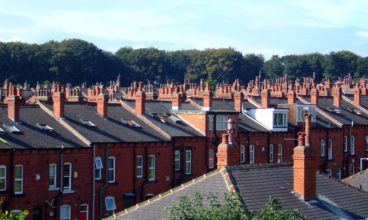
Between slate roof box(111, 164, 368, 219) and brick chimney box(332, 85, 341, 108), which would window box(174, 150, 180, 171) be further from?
brick chimney box(332, 85, 341, 108)

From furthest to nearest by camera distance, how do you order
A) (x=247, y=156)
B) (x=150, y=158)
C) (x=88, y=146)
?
(x=247, y=156), (x=150, y=158), (x=88, y=146)

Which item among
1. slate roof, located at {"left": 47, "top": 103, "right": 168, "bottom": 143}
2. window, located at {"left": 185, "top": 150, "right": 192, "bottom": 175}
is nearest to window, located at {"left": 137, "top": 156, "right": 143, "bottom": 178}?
slate roof, located at {"left": 47, "top": 103, "right": 168, "bottom": 143}

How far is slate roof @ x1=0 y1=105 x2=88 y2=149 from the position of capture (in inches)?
1989

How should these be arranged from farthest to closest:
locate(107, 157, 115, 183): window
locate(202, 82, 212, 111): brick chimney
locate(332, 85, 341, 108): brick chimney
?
locate(332, 85, 341, 108): brick chimney → locate(202, 82, 212, 111): brick chimney → locate(107, 157, 115, 183): window

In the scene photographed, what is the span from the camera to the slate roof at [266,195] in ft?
97.8

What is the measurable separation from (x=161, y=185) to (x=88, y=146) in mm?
8089

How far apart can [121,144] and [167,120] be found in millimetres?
9559

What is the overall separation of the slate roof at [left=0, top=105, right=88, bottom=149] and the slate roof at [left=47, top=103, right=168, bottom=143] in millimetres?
1366

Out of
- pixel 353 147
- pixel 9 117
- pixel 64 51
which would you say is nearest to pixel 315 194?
pixel 9 117

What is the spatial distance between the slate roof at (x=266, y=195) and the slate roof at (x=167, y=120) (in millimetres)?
28236

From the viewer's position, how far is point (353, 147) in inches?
3265

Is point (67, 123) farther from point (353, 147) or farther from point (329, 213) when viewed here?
point (353, 147)

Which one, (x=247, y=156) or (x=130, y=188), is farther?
(x=247, y=156)

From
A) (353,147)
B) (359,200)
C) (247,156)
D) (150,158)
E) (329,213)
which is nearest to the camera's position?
(329,213)
